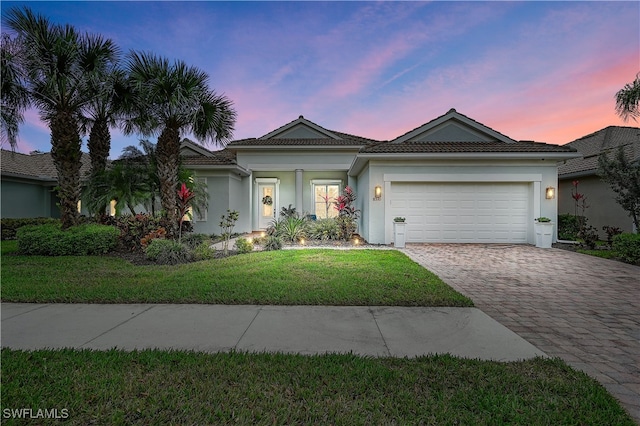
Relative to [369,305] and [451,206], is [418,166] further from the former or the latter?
[369,305]

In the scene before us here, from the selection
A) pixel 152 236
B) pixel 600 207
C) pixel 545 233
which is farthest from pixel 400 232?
pixel 600 207

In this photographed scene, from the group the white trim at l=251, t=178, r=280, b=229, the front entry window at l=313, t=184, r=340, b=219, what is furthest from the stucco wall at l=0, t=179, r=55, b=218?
the front entry window at l=313, t=184, r=340, b=219

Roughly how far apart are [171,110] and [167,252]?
4.40m

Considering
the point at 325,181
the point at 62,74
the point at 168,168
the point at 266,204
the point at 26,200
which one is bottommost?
the point at 266,204

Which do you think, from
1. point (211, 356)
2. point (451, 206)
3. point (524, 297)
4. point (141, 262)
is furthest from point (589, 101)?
point (141, 262)

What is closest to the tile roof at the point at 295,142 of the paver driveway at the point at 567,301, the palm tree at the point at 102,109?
the palm tree at the point at 102,109

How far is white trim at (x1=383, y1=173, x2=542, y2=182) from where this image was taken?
1070 cm

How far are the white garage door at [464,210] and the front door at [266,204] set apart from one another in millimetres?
7415

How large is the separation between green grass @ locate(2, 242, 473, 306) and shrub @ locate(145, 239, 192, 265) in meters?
0.59

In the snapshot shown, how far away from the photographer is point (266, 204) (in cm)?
1600

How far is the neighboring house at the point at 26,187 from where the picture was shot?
46.6 feet

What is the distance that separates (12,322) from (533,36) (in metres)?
15.3

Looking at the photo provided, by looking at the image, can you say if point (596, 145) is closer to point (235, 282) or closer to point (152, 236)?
point (235, 282)

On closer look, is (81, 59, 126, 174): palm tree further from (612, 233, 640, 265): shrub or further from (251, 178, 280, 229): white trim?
(612, 233, 640, 265): shrub
